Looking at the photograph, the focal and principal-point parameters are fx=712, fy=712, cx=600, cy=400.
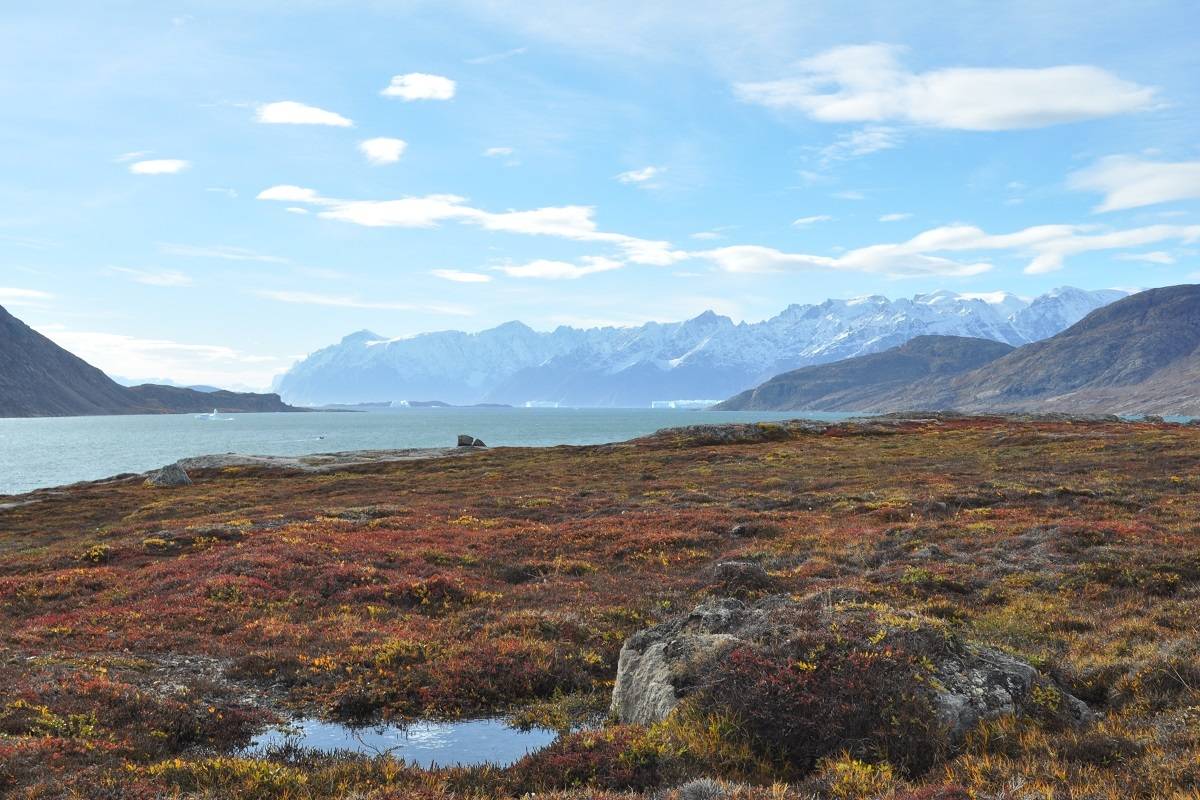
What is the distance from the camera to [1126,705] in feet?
39.5

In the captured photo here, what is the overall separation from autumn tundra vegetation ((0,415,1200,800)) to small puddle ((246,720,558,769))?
0.49 metres

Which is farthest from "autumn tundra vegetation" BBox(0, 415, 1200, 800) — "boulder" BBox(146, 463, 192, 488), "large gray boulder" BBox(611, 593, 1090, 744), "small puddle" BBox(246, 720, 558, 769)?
"boulder" BBox(146, 463, 192, 488)

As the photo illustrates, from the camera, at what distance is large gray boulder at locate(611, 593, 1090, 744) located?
11531 millimetres

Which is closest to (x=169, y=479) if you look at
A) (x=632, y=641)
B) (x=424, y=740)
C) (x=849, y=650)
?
(x=424, y=740)

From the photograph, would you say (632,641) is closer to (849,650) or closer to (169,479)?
(849,650)

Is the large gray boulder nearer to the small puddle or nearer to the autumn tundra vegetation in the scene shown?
the autumn tundra vegetation

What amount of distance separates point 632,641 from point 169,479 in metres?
79.1

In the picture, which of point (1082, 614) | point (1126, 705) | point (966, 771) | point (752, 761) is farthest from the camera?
point (1082, 614)

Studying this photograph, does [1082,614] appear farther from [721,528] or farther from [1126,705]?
[721,528]

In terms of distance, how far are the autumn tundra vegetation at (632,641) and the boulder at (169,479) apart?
33773 mm

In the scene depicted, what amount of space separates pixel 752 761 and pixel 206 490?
71.0m

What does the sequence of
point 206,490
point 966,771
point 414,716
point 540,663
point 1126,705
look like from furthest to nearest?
point 206,490 < point 540,663 < point 414,716 < point 1126,705 < point 966,771

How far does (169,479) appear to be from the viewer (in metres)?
78.1

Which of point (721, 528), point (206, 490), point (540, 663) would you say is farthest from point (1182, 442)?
point (206, 490)
